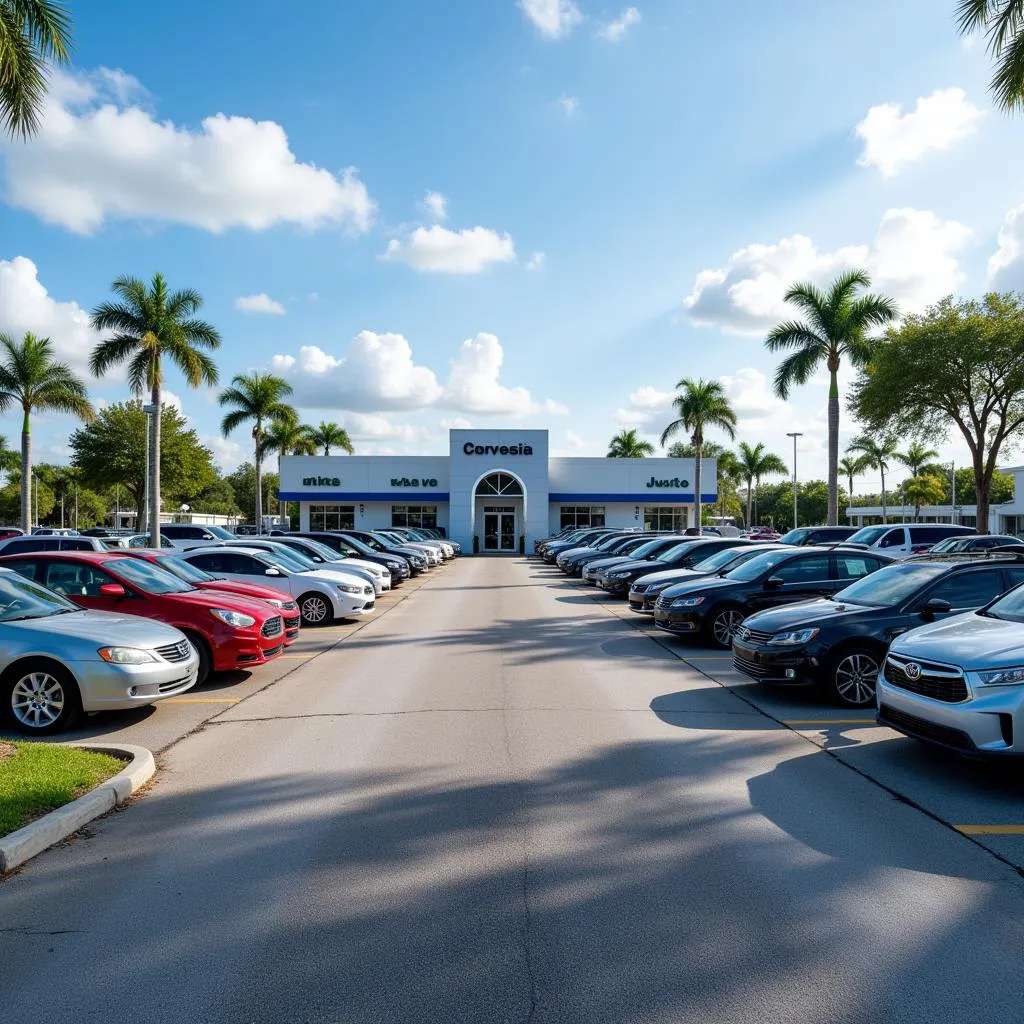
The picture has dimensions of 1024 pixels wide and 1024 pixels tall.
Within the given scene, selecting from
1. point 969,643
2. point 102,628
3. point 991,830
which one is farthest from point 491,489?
point 991,830

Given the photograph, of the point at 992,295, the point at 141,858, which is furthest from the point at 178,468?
the point at 141,858

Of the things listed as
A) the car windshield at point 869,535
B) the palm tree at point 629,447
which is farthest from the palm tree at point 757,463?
the car windshield at point 869,535

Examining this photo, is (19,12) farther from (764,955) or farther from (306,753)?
(764,955)

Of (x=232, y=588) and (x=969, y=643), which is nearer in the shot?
(x=969, y=643)

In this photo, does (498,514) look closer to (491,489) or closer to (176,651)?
(491,489)

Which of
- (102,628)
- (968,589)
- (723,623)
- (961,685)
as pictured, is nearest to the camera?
(961,685)

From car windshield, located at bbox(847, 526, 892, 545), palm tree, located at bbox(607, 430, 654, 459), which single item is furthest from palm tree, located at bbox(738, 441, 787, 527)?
car windshield, located at bbox(847, 526, 892, 545)

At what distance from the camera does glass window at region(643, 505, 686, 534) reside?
60.2 m

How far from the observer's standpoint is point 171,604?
34.1 ft

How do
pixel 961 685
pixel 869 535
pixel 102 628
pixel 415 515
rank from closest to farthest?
pixel 961 685, pixel 102 628, pixel 869 535, pixel 415 515

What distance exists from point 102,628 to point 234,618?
2265 millimetres

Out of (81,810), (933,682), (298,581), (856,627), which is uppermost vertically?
(298,581)

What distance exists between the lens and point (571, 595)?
79.0 ft

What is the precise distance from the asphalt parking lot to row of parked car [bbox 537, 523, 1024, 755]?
341 mm
